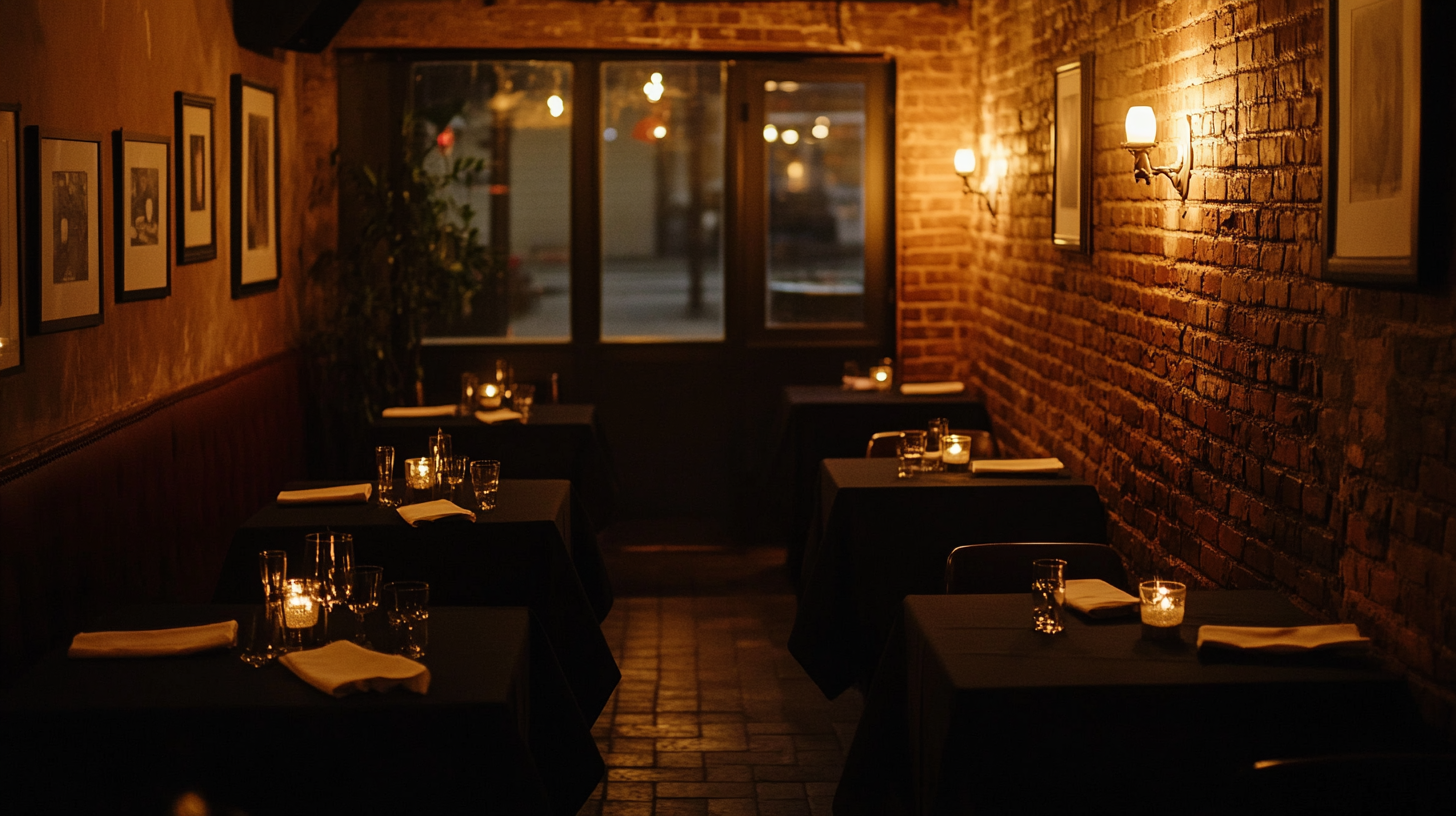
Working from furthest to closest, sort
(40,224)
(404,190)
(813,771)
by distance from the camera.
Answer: (404,190) < (813,771) < (40,224)

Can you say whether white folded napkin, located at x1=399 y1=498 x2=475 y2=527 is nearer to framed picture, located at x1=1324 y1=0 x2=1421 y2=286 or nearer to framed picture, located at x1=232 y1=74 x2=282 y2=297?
framed picture, located at x1=232 y1=74 x2=282 y2=297

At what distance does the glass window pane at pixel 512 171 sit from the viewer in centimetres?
768

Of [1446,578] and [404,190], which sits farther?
[404,190]

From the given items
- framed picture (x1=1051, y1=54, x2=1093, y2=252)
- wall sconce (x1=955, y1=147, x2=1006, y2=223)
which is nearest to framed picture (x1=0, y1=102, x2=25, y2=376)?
framed picture (x1=1051, y1=54, x2=1093, y2=252)

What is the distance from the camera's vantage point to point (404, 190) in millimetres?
7480

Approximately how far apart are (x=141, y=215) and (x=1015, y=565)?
319 cm

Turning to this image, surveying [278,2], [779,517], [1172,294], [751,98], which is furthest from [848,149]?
[1172,294]

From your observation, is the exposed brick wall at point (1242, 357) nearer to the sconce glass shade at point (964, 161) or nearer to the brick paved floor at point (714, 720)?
the sconce glass shade at point (964, 161)

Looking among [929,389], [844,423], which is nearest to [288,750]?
[844,423]

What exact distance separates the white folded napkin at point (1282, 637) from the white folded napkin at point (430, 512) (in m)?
2.17

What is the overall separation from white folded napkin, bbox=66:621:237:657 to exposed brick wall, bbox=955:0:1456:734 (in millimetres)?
2441

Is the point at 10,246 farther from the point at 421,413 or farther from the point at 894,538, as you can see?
the point at 894,538

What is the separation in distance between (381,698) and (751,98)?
559 cm

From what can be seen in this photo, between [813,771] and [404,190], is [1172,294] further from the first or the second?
[404,190]
